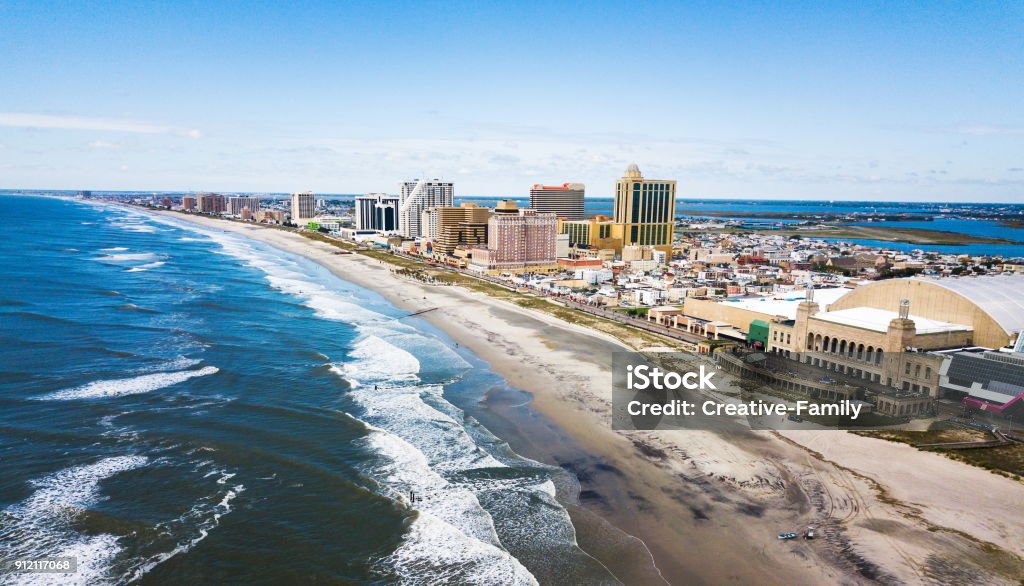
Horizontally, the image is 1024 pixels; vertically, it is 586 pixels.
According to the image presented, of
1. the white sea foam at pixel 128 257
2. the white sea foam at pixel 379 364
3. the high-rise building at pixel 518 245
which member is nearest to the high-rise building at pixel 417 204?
the high-rise building at pixel 518 245

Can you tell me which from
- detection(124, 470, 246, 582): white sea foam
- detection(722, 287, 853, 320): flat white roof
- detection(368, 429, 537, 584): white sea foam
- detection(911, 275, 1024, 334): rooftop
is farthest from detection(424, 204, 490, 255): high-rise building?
detection(124, 470, 246, 582): white sea foam

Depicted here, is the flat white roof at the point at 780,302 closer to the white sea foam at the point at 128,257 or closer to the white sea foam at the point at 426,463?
the white sea foam at the point at 426,463

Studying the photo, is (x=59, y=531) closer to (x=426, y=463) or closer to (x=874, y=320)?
(x=426, y=463)

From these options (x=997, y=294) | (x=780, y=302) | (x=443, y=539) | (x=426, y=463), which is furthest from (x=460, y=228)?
(x=443, y=539)

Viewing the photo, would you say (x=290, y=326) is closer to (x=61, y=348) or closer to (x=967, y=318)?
(x=61, y=348)

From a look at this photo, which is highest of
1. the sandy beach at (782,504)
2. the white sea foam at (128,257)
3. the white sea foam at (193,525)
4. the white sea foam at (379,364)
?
the white sea foam at (128,257)

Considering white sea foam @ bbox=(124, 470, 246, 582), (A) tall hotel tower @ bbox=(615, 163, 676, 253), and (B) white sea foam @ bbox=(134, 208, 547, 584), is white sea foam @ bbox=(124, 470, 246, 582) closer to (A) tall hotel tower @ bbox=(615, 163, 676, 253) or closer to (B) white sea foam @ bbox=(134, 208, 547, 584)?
(B) white sea foam @ bbox=(134, 208, 547, 584)

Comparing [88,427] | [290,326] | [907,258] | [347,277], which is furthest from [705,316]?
[907,258]
